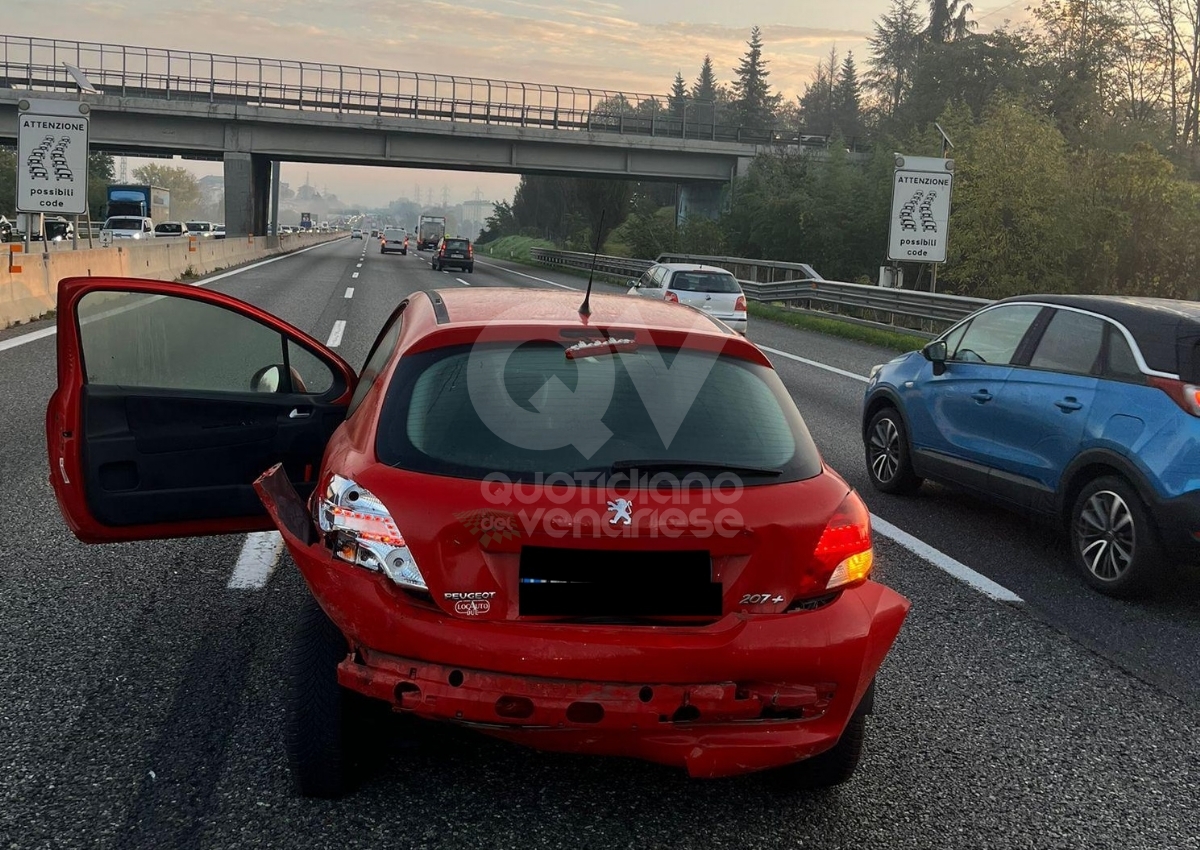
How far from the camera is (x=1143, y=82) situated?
199 feet

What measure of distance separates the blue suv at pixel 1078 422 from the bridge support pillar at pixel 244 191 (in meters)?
52.4

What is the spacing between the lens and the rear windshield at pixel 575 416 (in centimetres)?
320

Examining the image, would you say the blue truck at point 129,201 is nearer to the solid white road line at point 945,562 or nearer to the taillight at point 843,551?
the solid white road line at point 945,562

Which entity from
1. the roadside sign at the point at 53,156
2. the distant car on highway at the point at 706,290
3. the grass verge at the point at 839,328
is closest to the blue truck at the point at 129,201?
the roadside sign at the point at 53,156

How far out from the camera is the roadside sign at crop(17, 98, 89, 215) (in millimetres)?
23328

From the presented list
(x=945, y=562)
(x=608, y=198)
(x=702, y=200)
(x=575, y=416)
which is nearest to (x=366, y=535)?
(x=575, y=416)

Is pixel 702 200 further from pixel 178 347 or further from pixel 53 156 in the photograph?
pixel 178 347

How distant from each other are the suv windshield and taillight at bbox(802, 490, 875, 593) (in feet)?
56.0

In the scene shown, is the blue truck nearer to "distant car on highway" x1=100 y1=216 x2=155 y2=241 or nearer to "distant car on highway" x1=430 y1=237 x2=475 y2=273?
"distant car on highway" x1=100 y1=216 x2=155 y2=241

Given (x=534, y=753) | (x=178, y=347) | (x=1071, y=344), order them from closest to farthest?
(x=534, y=753)
(x=178, y=347)
(x=1071, y=344)

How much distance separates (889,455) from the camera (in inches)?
332

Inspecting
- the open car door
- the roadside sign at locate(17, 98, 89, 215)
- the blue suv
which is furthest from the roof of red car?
the roadside sign at locate(17, 98, 89, 215)

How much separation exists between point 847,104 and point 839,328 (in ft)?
360

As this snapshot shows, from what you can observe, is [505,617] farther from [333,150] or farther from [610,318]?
[333,150]
